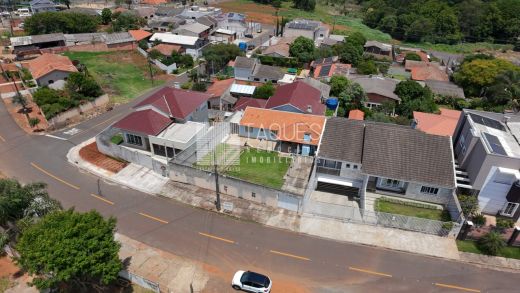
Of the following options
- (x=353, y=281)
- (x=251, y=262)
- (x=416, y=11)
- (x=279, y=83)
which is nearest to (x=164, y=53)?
(x=279, y=83)

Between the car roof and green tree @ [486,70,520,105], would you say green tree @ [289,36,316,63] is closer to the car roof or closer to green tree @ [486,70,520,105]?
green tree @ [486,70,520,105]

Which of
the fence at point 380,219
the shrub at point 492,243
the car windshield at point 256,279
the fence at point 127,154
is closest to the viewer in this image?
the car windshield at point 256,279

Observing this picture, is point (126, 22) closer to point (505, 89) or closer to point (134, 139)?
point (134, 139)

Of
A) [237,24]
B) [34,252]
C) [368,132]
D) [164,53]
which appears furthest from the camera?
[237,24]

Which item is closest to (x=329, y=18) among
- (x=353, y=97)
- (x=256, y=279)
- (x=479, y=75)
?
(x=479, y=75)

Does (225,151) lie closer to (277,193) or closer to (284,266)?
(277,193)

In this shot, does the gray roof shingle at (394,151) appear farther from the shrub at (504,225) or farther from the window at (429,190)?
the shrub at (504,225)

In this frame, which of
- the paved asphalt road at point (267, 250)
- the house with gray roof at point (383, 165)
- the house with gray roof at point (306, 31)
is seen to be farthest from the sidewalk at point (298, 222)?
the house with gray roof at point (306, 31)
